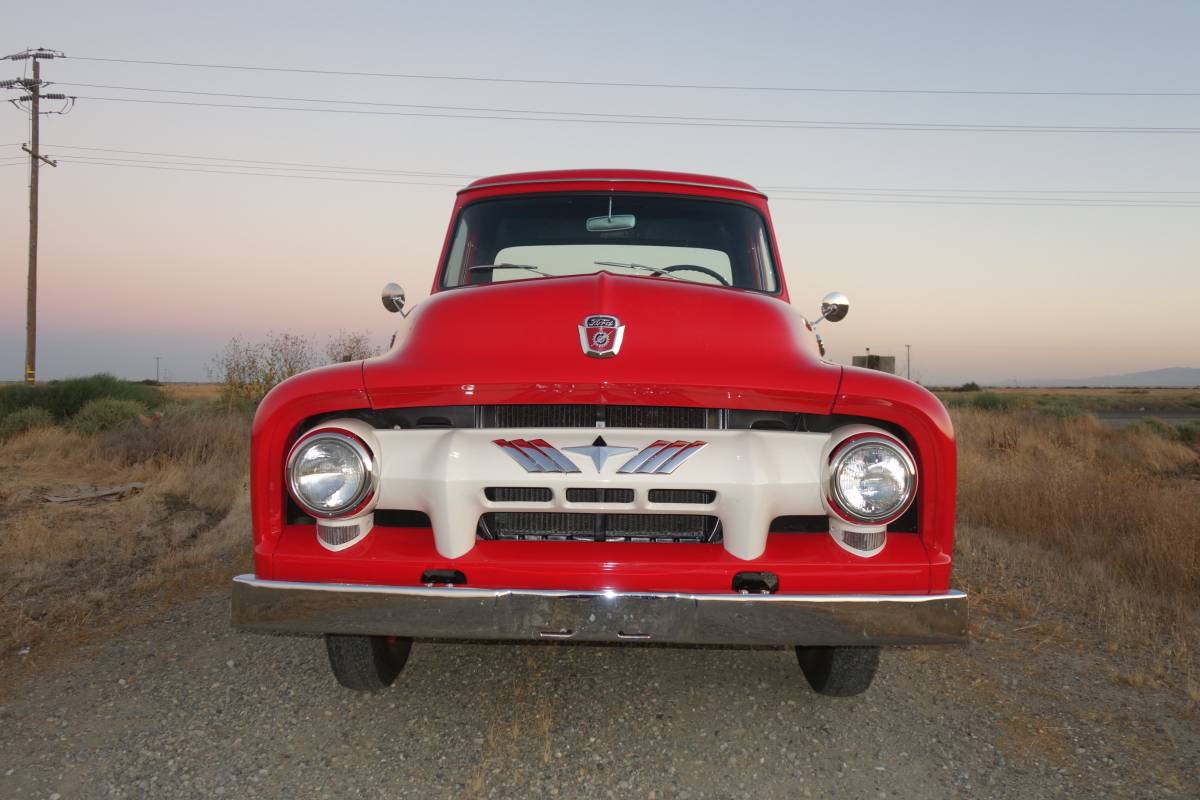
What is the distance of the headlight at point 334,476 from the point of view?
2281mm

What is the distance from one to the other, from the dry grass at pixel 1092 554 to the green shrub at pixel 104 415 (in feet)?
40.5

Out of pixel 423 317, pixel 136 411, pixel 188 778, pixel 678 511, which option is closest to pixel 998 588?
pixel 678 511

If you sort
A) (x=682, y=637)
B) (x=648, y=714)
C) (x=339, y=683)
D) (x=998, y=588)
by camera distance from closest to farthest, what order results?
1. (x=682, y=637)
2. (x=648, y=714)
3. (x=339, y=683)
4. (x=998, y=588)

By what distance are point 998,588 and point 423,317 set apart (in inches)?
156

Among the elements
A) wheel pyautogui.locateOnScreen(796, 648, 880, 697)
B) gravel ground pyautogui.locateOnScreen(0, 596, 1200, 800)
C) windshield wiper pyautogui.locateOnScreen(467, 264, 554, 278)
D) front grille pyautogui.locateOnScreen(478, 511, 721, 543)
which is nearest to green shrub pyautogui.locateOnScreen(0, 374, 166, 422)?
gravel ground pyautogui.locateOnScreen(0, 596, 1200, 800)

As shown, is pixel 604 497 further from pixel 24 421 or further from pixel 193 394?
pixel 193 394

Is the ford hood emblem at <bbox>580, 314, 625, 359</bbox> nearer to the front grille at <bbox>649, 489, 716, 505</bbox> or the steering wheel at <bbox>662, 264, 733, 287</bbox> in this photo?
the front grille at <bbox>649, 489, 716, 505</bbox>

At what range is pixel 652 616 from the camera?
2.12m

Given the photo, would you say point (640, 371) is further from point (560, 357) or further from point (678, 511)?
point (678, 511)

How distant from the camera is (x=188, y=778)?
251cm

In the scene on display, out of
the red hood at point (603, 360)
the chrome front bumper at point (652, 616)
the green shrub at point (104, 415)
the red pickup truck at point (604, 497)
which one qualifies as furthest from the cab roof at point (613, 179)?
the green shrub at point (104, 415)

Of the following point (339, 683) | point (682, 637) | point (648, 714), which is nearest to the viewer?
point (682, 637)

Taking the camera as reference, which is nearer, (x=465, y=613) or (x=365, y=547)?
(x=465, y=613)

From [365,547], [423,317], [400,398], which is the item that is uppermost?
[423,317]
